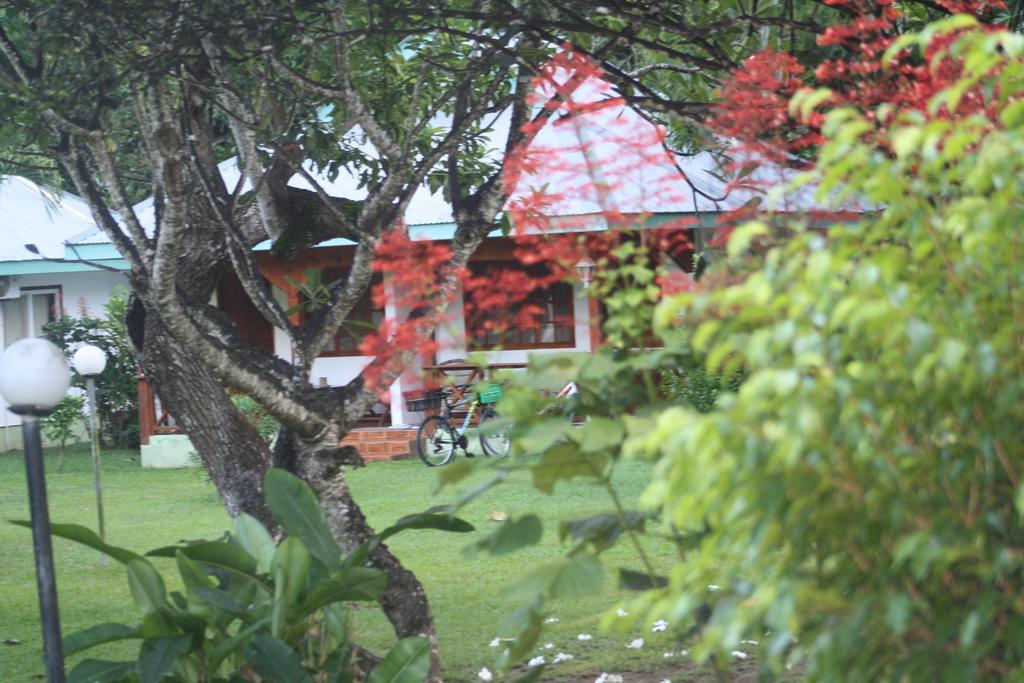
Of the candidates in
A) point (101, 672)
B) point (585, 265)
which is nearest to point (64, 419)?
point (101, 672)

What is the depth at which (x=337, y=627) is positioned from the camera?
4820mm

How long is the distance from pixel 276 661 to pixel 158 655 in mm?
406

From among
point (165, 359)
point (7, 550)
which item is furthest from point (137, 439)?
point (165, 359)

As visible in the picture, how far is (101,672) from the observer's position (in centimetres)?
452

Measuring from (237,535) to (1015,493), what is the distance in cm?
358

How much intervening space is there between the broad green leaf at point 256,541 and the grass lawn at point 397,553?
72 cm

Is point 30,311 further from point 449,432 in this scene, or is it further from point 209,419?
point 209,419

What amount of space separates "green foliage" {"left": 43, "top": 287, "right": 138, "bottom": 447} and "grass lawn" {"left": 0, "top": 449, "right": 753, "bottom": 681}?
305 cm

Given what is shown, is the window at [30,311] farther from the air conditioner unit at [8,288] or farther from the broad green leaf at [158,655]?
the broad green leaf at [158,655]

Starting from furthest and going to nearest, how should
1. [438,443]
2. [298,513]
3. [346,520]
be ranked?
[438,443], [346,520], [298,513]

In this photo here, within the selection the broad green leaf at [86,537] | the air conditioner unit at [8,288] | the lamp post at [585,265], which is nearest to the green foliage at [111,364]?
the air conditioner unit at [8,288]

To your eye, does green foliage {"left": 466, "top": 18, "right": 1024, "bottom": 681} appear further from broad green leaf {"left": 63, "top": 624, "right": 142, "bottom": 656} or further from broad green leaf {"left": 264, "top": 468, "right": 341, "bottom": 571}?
broad green leaf {"left": 63, "top": 624, "right": 142, "bottom": 656}

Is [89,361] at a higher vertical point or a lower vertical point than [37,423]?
higher

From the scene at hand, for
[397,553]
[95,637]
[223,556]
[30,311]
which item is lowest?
[397,553]
